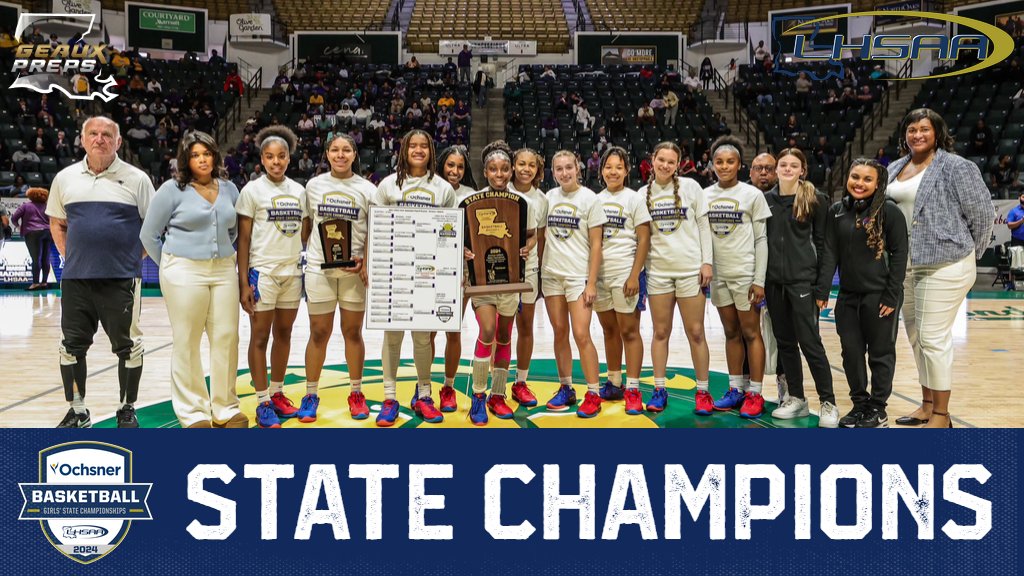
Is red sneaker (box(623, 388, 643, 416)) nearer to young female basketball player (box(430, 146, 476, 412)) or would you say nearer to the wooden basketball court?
the wooden basketball court

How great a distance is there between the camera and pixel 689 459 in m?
2.22

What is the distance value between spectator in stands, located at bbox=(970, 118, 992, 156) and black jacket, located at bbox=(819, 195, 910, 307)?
42.3 feet

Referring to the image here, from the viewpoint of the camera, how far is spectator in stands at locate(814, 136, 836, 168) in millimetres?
15141

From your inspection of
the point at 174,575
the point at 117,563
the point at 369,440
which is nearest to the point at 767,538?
the point at 369,440

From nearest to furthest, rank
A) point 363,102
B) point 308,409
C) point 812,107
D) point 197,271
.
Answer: point 197,271, point 308,409, point 812,107, point 363,102

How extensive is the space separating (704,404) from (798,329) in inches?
26.2

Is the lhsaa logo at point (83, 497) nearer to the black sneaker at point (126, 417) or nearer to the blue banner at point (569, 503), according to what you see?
the blue banner at point (569, 503)

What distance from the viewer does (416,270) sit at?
3676 mm

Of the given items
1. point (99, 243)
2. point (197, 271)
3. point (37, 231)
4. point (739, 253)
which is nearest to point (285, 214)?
point (197, 271)

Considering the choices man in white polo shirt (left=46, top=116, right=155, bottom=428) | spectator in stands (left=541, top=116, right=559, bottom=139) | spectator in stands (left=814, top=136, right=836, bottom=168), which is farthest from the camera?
spectator in stands (left=541, top=116, right=559, bottom=139)

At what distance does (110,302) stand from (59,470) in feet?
5.75

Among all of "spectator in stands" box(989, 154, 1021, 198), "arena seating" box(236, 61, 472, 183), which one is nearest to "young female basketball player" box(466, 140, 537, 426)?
"arena seating" box(236, 61, 472, 183)

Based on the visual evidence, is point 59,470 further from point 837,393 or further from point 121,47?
point 121,47

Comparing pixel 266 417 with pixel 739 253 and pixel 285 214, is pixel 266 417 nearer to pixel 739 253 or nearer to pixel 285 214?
pixel 285 214
